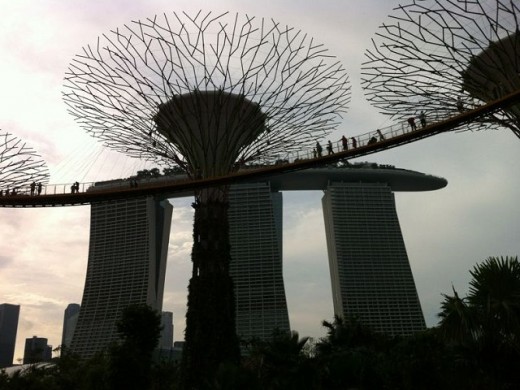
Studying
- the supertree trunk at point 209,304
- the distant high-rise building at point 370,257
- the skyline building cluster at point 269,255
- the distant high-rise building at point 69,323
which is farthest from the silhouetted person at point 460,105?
the distant high-rise building at point 69,323

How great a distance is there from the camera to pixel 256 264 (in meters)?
93.6

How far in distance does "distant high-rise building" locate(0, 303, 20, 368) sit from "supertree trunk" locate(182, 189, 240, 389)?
131887 mm

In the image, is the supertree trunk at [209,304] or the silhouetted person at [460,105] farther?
the supertree trunk at [209,304]

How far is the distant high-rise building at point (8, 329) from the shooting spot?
449 feet

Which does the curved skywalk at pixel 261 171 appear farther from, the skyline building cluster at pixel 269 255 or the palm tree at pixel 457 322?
the skyline building cluster at pixel 269 255

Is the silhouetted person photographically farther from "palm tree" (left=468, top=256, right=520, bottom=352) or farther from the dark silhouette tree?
the dark silhouette tree

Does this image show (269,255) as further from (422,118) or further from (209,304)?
(422,118)

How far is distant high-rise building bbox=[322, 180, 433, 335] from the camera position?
307ft

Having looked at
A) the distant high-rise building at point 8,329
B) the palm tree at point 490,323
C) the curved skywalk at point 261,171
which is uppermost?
the distant high-rise building at point 8,329

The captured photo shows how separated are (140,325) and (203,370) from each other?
6592 millimetres

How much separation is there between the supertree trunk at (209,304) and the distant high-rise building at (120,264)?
223 ft

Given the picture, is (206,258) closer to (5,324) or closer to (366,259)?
(366,259)

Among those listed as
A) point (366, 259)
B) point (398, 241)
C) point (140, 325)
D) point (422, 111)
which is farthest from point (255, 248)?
point (422, 111)

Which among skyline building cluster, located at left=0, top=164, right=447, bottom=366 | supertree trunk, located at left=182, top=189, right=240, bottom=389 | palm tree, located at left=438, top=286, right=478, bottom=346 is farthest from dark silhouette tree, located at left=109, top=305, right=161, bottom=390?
skyline building cluster, located at left=0, top=164, right=447, bottom=366
